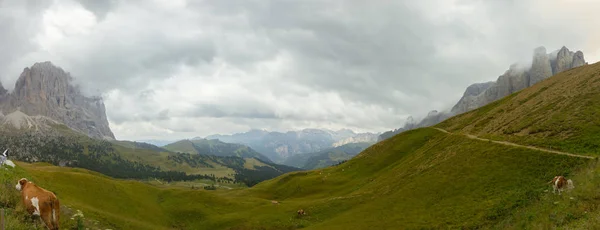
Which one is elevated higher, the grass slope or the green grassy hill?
the grass slope

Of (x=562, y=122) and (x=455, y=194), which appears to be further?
(x=562, y=122)

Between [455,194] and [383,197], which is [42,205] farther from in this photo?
[383,197]

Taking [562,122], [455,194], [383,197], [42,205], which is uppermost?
[562,122]

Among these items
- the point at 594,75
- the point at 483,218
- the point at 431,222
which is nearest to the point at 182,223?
Answer: the point at 431,222

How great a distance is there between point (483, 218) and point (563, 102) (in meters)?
38.2

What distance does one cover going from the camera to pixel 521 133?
194 ft

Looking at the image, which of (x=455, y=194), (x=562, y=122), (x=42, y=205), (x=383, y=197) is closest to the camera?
(x=42, y=205)

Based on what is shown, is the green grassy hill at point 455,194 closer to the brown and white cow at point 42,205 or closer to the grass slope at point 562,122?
the grass slope at point 562,122

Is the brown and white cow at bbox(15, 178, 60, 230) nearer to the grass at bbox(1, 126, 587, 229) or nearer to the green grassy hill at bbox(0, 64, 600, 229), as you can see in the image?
the green grassy hill at bbox(0, 64, 600, 229)

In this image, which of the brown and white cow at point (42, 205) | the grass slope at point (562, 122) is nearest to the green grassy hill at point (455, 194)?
the grass slope at point (562, 122)


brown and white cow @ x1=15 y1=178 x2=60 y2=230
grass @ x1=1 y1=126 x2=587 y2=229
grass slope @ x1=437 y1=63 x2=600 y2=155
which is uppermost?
grass slope @ x1=437 y1=63 x2=600 y2=155

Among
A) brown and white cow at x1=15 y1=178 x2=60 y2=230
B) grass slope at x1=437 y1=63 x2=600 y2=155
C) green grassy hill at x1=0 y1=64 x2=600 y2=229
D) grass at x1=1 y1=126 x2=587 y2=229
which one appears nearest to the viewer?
brown and white cow at x1=15 y1=178 x2=60 y2=230

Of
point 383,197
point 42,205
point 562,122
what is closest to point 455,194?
point 383,197

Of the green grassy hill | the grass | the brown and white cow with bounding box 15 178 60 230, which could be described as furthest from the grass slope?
the brown and white cow with bounding box 15 178 60 230
